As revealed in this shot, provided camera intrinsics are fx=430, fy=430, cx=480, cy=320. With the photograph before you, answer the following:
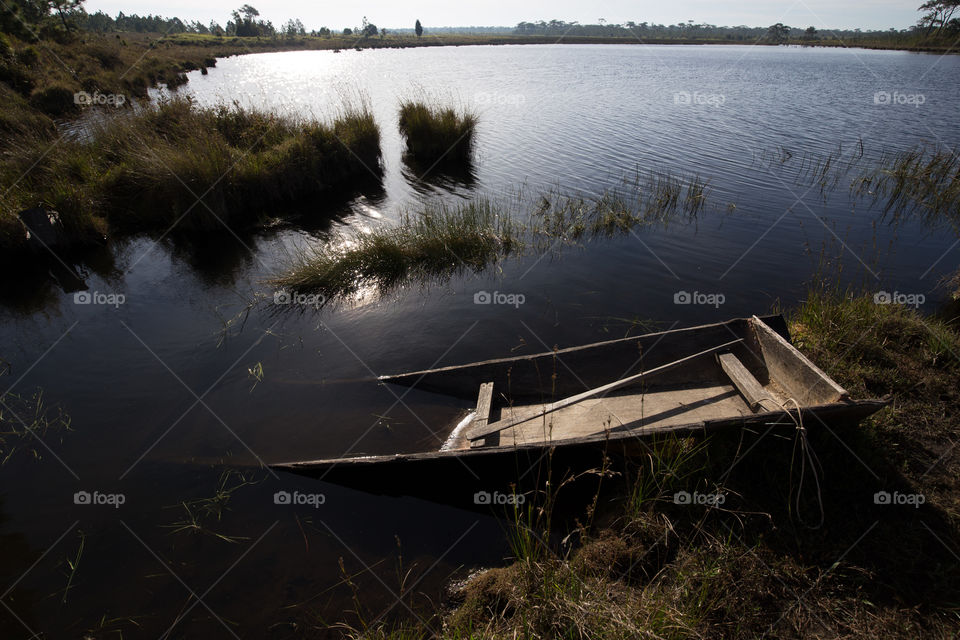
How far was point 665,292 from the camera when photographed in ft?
25.3

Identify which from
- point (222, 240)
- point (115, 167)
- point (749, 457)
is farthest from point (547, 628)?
point (115, 167)

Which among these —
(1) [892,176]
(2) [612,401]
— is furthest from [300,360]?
(1) [892,176]

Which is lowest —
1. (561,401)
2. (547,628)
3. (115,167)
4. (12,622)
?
(12,622)

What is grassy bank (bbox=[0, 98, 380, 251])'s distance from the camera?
9.04 m

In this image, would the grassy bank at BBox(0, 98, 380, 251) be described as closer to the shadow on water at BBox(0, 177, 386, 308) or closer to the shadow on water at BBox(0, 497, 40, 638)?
the shadow on water at BBox(0, 177, 386, 308)

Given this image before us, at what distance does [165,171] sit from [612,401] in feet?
35.3

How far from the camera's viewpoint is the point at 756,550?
308cm

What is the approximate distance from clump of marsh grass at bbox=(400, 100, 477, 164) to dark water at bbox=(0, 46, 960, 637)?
885 mm

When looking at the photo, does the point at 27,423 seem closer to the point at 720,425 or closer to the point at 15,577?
the point at 15,577

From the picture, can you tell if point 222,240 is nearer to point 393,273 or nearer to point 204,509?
point 393,273

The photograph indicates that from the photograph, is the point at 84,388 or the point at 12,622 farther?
the point at 84,388

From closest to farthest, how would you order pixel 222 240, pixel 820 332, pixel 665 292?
pixel 820 332
pixel 665 292
pixel 222 240

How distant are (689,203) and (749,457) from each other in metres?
8.83

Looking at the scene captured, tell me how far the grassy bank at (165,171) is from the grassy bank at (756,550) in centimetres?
1038
